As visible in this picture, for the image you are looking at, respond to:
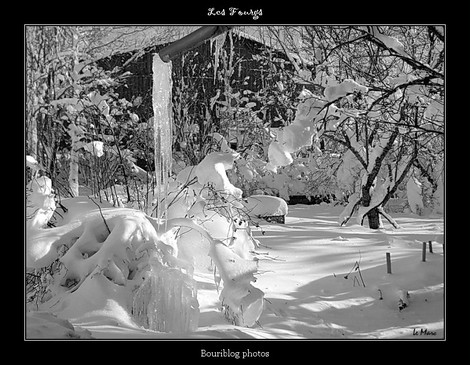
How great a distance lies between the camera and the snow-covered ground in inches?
131

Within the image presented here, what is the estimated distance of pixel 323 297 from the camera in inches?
193

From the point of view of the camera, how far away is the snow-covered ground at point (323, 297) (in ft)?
11.0

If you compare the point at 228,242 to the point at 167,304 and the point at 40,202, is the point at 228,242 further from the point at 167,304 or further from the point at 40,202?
the point at 40,202

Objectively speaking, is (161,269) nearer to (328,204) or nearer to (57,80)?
(57,80)

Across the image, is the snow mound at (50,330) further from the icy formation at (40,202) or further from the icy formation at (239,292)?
the icy formation at (40,202)

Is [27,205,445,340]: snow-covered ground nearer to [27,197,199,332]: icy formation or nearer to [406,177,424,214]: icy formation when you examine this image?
[27,197,199,332]: icy formation

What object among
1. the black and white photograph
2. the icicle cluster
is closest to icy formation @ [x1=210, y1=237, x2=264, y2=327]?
the black and white photograph

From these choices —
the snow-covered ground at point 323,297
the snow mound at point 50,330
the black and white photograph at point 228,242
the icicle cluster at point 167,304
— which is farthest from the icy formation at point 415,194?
the snow mound at point 50,330

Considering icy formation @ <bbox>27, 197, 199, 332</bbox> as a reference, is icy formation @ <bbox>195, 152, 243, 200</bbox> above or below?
above

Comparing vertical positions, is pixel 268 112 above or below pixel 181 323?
above

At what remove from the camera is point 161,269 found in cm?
Answer: 387

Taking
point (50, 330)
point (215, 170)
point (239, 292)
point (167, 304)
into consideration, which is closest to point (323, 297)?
point (239, 292)
